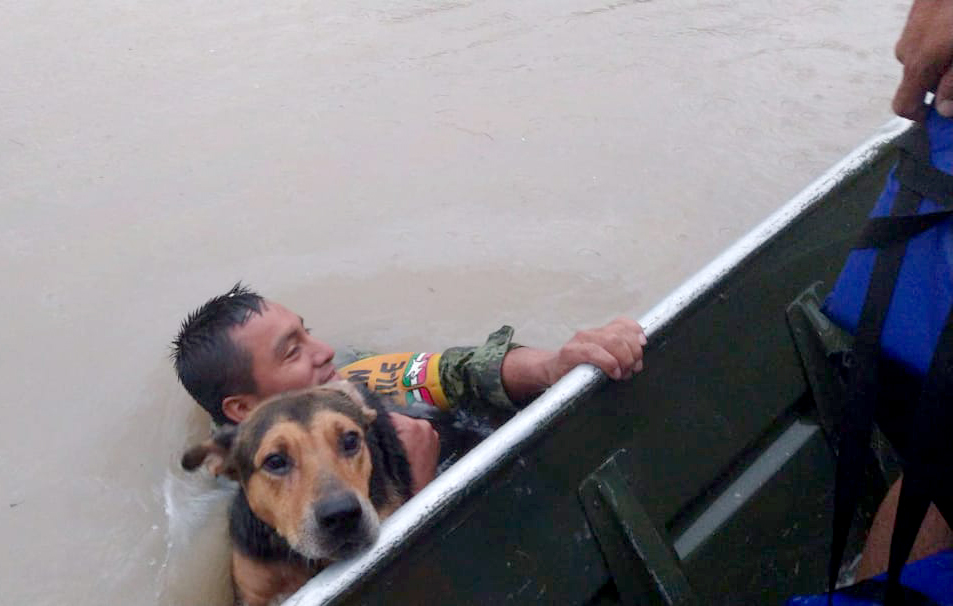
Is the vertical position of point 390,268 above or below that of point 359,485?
below

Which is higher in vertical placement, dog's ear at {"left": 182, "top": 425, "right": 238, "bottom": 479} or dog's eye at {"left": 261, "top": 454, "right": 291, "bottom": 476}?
dog's eye at {"left": 261, "top": 454, "right": 291, "bottom": 476}

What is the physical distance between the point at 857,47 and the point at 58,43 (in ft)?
20.8

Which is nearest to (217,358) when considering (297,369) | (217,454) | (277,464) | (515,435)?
(297,369)

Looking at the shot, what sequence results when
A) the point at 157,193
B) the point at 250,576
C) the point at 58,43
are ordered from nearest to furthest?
the point at 250,576 < the point at 157,193 < the point at 58,43

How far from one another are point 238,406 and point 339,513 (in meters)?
1.32

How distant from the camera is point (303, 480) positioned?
227 cm

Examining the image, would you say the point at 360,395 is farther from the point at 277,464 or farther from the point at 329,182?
the point at 329,182

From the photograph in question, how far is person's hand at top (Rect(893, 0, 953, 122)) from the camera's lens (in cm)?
164

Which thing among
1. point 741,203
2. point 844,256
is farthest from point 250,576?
point 741,203

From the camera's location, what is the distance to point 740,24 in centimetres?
712

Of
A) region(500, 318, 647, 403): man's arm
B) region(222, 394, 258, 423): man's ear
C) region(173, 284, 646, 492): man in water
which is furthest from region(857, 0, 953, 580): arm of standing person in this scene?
region(222, 394, 258, 423): man's ear

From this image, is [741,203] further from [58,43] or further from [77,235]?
[58,43]

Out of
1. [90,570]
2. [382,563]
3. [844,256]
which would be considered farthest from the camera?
[90,570]

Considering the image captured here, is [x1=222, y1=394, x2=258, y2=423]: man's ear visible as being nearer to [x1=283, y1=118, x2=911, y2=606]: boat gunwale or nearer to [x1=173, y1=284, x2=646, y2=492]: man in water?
[x1=173, y1=284, x2=646, y2=492]: man in water
